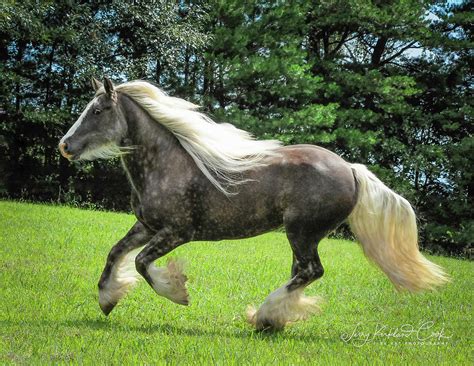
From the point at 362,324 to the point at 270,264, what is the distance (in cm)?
429

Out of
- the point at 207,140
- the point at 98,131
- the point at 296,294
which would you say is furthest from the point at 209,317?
the point at 98,131

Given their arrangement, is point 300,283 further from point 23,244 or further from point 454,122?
point 454,122

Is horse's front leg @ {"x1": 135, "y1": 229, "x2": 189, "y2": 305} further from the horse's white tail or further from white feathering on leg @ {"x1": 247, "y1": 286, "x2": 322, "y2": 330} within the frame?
the horse's white tail

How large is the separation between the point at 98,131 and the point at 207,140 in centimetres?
104

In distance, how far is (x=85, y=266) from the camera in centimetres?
934

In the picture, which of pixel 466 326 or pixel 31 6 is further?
pixel 31 6

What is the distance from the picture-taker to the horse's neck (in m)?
5.95

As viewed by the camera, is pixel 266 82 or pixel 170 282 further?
pixel 266 82

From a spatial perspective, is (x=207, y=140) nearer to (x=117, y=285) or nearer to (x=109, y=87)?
(x=109, y=87)

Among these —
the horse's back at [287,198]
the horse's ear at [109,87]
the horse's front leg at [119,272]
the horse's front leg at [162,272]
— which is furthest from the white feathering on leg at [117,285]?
the horse's ear at [109,87]

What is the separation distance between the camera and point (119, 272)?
19.5 ft

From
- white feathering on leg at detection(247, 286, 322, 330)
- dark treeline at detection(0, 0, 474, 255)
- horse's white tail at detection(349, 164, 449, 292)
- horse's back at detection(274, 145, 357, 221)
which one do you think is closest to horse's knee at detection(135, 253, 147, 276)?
white feathering on leg at detection(247, 286, 322, 330)

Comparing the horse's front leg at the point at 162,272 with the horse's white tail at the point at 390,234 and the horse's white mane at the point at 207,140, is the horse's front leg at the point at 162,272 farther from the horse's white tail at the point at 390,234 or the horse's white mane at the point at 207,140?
the horse's white tail at the point at 390,234

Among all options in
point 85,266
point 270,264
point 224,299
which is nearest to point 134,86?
point 224,299
